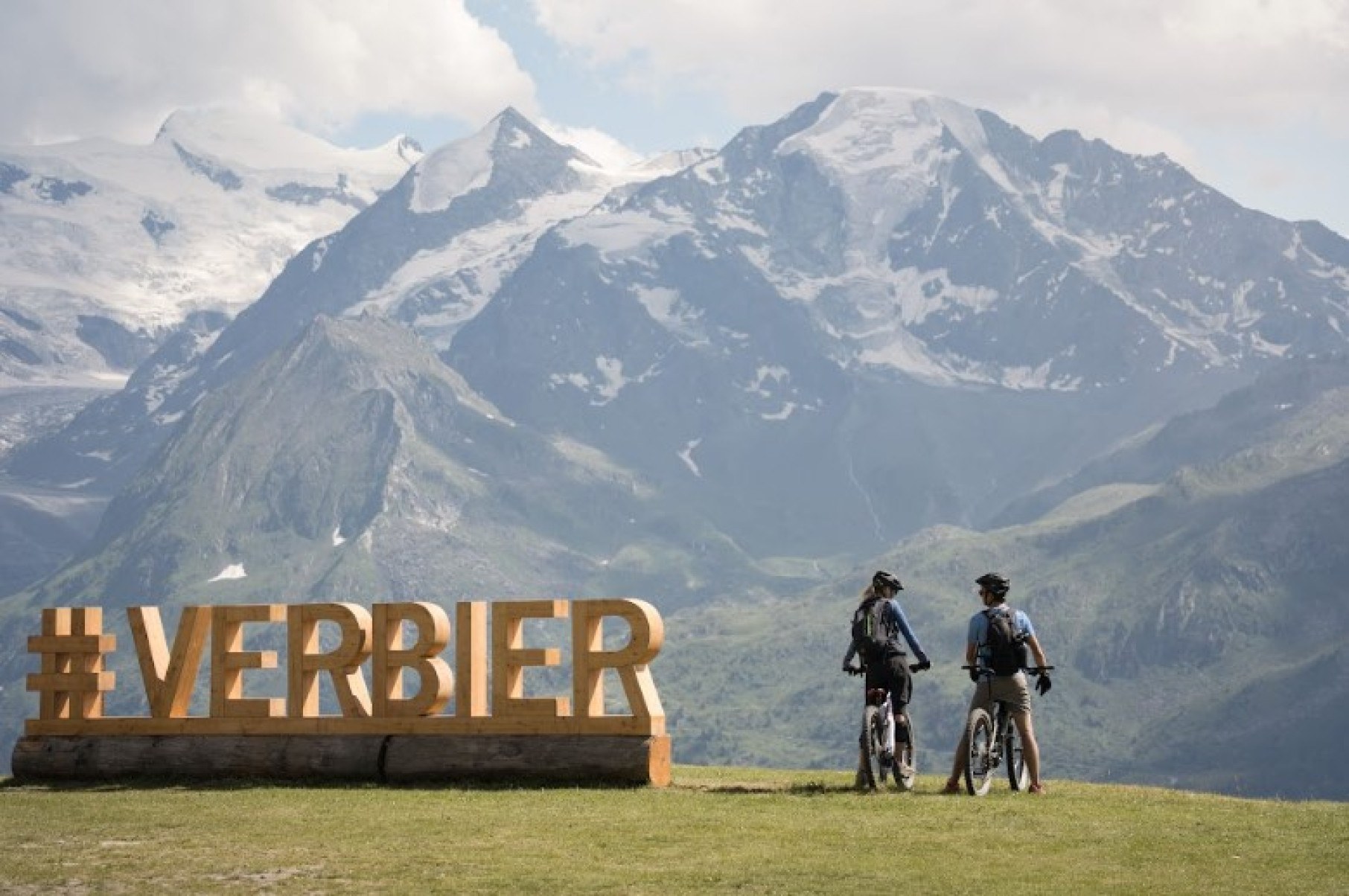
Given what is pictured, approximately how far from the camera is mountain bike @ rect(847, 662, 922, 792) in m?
42.8

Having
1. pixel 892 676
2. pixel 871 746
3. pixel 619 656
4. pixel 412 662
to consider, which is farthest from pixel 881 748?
pixel 412 662

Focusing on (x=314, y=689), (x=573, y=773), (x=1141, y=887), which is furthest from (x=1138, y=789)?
(x=314, y=689)

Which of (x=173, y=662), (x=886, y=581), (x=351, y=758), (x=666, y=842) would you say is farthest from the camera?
(x=173, y=662)

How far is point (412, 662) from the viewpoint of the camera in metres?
47.4

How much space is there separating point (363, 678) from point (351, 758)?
6.40 feet

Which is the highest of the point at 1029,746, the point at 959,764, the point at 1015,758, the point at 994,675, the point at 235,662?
the point at 235,662

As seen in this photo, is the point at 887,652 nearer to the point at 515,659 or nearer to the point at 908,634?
the point at 908,634

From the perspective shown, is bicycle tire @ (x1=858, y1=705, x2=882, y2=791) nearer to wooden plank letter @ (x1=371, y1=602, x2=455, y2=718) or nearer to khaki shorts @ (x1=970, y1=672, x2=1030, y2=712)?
khaki shorts @ (x1=970, y1=672, x2=1030, y2=712)

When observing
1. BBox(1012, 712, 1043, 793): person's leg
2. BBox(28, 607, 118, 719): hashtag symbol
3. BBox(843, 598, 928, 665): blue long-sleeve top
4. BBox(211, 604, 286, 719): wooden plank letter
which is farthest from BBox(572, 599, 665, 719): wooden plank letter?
BBox(28, 607, 118, 719): hashtag symbol

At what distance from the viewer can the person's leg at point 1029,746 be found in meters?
42.4

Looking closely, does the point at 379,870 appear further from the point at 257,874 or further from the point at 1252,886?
the point at 1252,886

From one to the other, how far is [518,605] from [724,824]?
32.6 ft

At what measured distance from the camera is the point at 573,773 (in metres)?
44.6

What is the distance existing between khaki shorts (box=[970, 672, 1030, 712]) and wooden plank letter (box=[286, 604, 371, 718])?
13.5 meters
